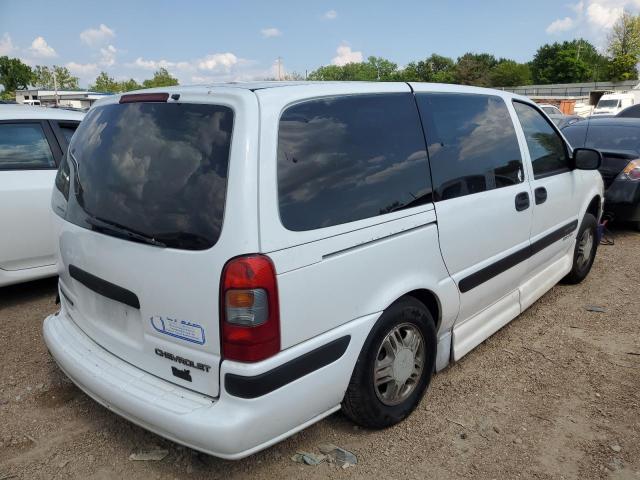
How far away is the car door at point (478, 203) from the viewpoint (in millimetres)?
2885

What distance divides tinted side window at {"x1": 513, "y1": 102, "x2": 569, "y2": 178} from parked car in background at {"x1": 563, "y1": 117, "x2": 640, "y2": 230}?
119 inches

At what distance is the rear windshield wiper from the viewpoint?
215 cm

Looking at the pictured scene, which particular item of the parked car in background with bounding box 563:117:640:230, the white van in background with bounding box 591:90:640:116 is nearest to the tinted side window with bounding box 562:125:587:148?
the parked car in background with bounding box 563:117:640:230

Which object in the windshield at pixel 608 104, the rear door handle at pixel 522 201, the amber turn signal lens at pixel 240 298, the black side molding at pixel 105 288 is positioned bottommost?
the black side molding at pixel 105 288

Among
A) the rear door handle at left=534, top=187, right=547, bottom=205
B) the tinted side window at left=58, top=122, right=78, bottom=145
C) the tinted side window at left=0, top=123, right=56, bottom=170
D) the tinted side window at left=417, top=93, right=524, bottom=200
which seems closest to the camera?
the tinted side window at left=417, top=93, right=524, bottom=200

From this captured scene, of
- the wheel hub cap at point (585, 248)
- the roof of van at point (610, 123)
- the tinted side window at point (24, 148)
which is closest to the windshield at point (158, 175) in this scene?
the tinted side window at point (24, 148)

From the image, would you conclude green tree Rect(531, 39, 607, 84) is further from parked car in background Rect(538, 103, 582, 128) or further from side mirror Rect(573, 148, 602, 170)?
side mirror Rect(573, 148, 602, 170)

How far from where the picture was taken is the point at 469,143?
3.12 meters

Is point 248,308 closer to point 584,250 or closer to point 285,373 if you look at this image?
point 285,373

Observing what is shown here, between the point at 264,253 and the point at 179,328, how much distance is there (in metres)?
0.49

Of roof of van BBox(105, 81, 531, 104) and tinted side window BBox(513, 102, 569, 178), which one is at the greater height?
roof of van BBox(105, 81, 531, 104)

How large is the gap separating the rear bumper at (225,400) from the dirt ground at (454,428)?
391 millimetres

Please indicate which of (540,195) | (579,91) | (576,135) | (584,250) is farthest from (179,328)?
(579,91)

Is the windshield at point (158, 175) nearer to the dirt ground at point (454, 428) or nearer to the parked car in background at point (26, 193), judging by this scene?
the dirt ground at point (454, 428)
